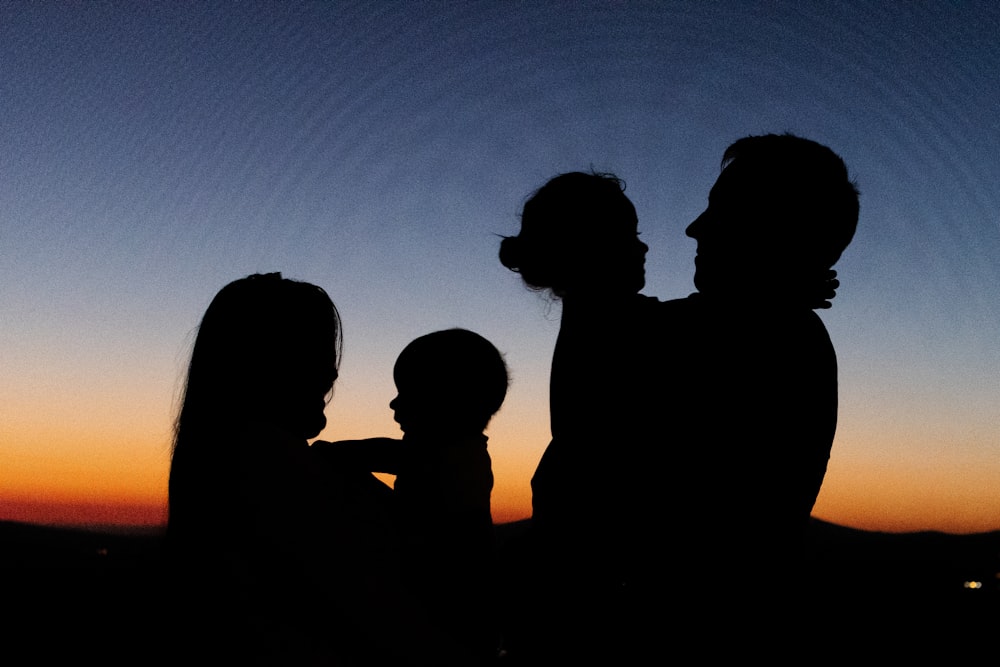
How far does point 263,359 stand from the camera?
4.55 feet

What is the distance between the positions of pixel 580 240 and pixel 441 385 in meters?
1.10

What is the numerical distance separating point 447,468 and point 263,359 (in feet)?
3.62

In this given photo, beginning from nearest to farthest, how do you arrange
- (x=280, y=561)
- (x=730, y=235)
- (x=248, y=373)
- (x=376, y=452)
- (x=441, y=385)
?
(x=280, y=561) < (x=248, y=373) < (x=730, y=235) < (x=376, y=452) < (x=441, y=385)

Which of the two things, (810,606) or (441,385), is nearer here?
(810,606)

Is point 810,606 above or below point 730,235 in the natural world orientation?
below

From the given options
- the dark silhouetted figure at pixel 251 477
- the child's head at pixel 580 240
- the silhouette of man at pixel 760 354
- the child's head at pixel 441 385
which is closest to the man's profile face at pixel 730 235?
the silhouette of man at pixel 760 354

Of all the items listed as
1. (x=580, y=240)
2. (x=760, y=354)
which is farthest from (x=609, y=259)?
(x=760, y=354)

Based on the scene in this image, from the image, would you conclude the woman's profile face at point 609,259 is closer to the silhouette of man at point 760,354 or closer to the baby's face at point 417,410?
the silhouette of man at point 760,354

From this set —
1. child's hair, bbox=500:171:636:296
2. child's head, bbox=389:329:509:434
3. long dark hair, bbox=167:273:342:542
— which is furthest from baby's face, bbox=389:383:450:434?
long dark hair, bbox=167:273:342:542

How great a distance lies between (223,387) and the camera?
137cm

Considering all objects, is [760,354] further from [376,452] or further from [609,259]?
[376,452]

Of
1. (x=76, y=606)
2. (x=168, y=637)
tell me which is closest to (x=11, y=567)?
(x=76, y=606)

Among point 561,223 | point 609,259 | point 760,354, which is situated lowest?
point 760,354

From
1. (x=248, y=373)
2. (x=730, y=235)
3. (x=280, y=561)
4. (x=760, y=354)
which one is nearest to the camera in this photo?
(x=280, y=561)
